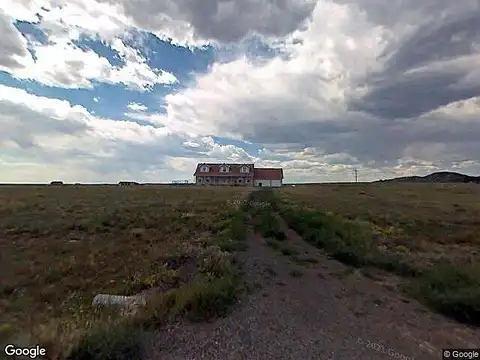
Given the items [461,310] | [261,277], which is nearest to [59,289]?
[261,277]

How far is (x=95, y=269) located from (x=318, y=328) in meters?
9.92

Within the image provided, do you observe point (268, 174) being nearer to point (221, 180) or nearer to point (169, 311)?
point (221, 180)

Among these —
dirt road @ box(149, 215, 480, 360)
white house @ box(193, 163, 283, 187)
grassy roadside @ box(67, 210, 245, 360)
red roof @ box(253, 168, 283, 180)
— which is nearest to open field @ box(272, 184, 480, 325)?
dirt road @ box(149, 215, 480, 360)

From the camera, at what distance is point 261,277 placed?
416 inches

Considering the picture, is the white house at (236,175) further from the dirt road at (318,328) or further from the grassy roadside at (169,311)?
the dirt road at (318,328)

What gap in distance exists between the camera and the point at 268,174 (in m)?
124

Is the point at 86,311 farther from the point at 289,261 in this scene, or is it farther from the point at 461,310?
the point at 461,310

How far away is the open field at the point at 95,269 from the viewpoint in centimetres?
746

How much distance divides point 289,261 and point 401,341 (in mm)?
6554

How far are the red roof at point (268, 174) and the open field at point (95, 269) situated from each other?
319ft

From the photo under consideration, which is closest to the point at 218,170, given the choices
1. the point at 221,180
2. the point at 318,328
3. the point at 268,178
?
the point at 221,180

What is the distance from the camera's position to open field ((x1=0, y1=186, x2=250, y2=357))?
24.5 feet

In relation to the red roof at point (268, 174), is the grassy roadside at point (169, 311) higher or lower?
lower

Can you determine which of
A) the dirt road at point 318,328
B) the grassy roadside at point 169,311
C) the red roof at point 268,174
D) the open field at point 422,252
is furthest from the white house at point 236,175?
the dirt road at point 318,328
